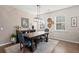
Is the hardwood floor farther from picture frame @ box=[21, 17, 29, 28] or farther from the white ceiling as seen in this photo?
the white ceiling

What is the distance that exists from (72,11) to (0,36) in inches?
71.1

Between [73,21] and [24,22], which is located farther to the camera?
[24,22]

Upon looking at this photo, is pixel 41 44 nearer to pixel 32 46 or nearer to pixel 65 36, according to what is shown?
pixel 32 46

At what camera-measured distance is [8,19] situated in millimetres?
2023

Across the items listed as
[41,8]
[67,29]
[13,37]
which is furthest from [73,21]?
[13,37]

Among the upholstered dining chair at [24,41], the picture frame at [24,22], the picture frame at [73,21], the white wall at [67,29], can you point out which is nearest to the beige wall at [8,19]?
the picture frame at [24,22]

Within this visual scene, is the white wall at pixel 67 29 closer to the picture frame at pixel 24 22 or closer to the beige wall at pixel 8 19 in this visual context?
the picture frame at pixel 24 22

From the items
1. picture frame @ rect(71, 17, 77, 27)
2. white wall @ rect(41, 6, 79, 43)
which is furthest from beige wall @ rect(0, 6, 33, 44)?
picture frame @ rect(71, 17, 77, 27)

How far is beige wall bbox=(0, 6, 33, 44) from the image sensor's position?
1948 millimetres

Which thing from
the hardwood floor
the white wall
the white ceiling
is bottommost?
the hardwood floor

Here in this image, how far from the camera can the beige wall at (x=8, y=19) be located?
1.95m

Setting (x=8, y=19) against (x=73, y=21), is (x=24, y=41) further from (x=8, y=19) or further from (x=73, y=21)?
(x=73, y=21)

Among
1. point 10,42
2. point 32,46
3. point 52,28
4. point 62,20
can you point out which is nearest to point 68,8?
point 62,20

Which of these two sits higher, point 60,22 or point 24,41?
point 60,22
